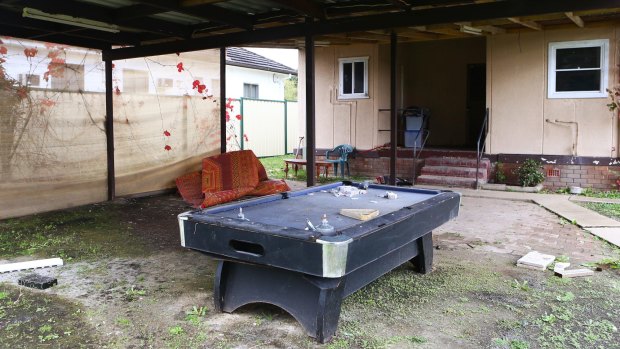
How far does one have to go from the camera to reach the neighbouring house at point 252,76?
18.2m

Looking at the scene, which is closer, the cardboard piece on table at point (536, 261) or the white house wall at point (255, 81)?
the cardboard piece on table at point (536, 261)

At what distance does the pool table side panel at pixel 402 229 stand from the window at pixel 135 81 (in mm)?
6473

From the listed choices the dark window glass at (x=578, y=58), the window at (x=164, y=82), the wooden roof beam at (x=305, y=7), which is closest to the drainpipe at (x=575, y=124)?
the dark window glass at (x=578, y=58)

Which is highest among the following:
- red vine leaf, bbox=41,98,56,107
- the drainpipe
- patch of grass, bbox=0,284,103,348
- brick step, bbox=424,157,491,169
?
red vine leaf, bbox=41,98,56,107

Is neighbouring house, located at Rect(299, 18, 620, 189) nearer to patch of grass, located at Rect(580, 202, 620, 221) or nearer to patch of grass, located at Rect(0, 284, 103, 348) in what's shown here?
patch of grass, located at Rect(580, 202, 620, 221)

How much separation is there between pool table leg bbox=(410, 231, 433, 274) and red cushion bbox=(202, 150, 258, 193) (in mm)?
4700

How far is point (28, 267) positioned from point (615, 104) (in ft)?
31.8

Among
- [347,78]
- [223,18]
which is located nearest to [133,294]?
[223,18]

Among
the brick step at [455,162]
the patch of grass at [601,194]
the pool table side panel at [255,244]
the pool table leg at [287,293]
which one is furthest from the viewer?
the brick step at [455,162]

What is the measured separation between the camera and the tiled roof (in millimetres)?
18047

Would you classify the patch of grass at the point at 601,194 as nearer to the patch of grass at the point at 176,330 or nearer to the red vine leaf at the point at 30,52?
the patch of grass at the point at 176,330

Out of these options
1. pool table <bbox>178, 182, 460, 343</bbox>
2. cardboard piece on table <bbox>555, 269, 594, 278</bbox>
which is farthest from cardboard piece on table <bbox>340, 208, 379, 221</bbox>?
cardboard piece on table <bbox>555, 269, 594, 278</bbox>

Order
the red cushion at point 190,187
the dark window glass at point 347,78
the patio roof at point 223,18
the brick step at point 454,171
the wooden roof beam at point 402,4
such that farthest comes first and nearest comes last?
the dark window glass at point 347,78 < the brick step at point 454,171 < the red cushion at point 190,187 < the wooden roof beam at point 402,4 < the patio roof at point 223,18

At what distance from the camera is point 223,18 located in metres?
6.83
